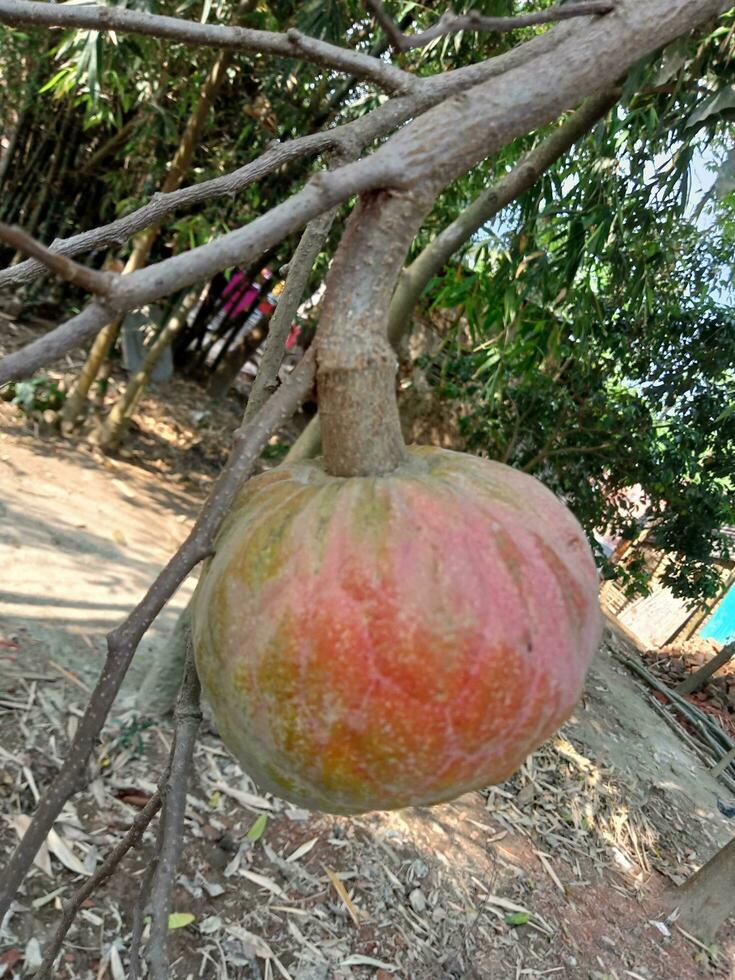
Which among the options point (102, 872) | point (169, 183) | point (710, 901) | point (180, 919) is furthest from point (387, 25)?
point (169, 183)

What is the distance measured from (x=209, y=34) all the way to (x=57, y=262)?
478 millimetres

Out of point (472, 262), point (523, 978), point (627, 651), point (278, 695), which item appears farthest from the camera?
point (627, 651)

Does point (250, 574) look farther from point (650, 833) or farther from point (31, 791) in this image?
point (650, 833)

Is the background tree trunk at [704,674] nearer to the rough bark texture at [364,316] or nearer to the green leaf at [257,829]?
the green leaf at [257,829]

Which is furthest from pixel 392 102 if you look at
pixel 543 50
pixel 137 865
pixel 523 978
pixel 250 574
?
pixel 523 978

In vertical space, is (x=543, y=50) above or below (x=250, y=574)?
above

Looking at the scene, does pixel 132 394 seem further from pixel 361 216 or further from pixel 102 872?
pixel 361 216

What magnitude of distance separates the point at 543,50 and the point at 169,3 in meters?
3.92

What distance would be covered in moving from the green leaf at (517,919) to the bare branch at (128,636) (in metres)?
2.47

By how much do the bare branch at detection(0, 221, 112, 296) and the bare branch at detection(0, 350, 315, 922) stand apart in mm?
190

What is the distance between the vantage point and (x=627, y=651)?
7.28 meters

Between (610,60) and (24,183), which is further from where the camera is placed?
(24,183)

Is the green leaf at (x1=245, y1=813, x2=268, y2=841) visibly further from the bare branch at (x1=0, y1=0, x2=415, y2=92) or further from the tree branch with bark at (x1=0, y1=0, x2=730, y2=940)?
the bare branch at (x1=0, y1=0, x2=415, y2=92)

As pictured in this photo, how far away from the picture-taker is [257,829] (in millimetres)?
2406
